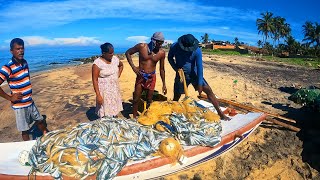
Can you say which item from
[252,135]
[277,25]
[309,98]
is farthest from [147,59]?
[277,25]

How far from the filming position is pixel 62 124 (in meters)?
7.52

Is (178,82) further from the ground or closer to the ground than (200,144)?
further from the ground

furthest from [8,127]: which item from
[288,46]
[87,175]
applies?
[288,46]

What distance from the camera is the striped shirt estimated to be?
4566mm

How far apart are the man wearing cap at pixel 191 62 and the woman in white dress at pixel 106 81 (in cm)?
138

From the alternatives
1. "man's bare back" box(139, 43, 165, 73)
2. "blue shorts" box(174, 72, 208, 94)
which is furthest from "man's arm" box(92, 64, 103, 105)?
"blue shorts" box(174, 72, 208, 94)

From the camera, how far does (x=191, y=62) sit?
6195 mm

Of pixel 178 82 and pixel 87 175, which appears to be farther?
pixel 178 82

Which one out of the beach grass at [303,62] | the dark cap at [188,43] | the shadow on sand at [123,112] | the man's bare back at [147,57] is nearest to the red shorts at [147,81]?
the man's bare back at [147,57]

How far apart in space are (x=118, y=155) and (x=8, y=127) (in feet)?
15.4

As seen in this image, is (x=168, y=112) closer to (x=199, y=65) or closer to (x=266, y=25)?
(x=199, y=65)

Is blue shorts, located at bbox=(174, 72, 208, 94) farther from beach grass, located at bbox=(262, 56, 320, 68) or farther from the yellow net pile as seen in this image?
beach grass, located at bbox=(262, 56, 320, 68)

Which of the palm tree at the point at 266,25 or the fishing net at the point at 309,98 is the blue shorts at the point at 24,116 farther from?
the palm tree at the point at 266,25

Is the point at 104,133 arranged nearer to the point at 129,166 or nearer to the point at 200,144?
the point at 129,166
